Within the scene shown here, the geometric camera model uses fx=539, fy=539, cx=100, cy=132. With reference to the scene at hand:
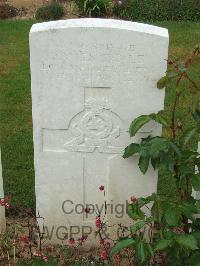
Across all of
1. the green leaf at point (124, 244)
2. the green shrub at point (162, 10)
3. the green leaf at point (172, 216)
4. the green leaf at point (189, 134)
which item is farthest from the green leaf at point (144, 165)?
the green shrub at point (162, 10)

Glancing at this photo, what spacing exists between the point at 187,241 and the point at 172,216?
168mm

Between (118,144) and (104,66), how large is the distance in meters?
0.61

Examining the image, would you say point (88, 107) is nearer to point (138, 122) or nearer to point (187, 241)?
point (138, 122)

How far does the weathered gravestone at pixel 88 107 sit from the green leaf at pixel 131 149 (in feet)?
0.47

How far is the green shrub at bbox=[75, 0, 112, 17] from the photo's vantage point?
10.6 metres

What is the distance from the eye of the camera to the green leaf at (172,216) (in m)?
3.19

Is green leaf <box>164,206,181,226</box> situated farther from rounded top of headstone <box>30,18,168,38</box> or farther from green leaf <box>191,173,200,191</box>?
rounded top of headstone <box>30,18,168,38</box>

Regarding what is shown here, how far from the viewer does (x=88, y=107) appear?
3.79 meters

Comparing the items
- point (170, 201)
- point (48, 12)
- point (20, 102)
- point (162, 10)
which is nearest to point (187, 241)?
point (170, 201)

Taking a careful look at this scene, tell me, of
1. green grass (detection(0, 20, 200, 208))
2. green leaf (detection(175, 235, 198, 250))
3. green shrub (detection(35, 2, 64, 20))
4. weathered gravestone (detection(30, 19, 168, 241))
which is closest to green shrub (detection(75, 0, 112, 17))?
green shrub (detection(35, 2, 64, 20))

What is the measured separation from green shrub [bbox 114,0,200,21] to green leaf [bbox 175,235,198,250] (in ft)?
25.7

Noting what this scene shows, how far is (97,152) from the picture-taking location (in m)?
3.96

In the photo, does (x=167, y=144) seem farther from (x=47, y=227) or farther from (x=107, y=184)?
(x=47, y=227)

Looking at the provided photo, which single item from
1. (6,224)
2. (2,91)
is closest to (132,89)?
(6,224)
